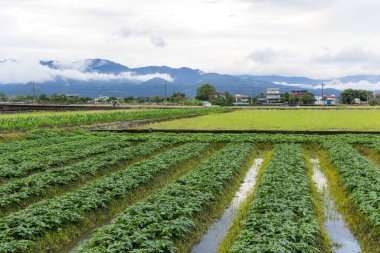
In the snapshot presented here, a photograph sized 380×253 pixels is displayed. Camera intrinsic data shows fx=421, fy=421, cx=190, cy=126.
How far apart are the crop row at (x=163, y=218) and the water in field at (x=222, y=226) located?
1.48 ft

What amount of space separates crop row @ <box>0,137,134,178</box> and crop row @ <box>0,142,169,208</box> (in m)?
1.33

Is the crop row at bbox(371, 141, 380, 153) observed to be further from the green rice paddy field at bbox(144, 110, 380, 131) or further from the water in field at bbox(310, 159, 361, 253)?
the green rice paddy field at bbox(144, 110, 380, 131)

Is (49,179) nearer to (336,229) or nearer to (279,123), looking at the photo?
(336,229)

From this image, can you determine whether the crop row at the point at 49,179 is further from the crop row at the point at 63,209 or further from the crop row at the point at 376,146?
the crop row at the point at 376,146

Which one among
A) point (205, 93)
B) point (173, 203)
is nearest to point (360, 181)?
point (173, 203)

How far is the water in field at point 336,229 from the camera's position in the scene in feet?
30.5

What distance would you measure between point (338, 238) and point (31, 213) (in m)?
7.24

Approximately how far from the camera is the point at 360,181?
13.5 metres

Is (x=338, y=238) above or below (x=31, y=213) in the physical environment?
below

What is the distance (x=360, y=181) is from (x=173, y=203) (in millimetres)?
6437

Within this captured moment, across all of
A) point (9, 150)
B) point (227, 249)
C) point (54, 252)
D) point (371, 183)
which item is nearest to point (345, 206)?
point (371, 183)

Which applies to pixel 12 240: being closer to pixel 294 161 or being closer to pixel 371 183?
pixel 371 183

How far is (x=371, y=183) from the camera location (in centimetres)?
1334

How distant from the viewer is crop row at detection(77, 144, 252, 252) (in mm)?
8141
